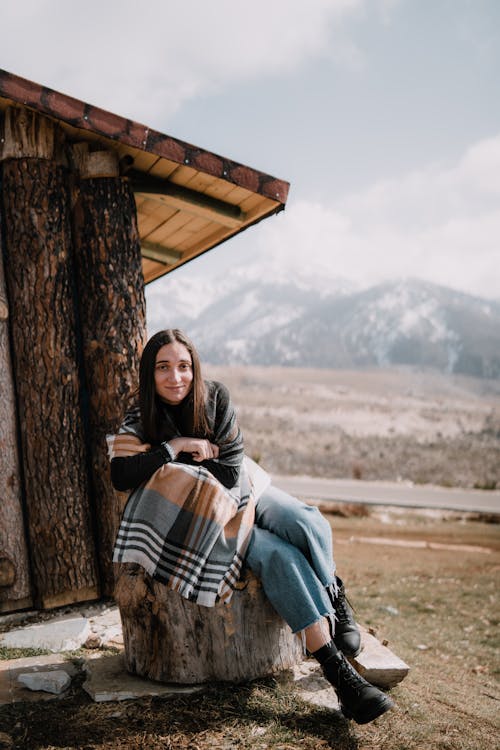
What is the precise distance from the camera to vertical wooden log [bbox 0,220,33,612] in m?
4.16

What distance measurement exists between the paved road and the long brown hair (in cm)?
1251

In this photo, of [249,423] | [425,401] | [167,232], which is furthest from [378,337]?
[167,232]

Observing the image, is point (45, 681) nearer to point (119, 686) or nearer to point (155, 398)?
point (119, 686)

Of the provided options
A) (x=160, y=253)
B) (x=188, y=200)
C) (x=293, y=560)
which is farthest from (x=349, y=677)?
(x=160, y=253)

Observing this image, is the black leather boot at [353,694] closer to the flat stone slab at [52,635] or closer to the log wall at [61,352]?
the flat stone slab at [52,635]

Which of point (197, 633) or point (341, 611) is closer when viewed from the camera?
point (197, 633)

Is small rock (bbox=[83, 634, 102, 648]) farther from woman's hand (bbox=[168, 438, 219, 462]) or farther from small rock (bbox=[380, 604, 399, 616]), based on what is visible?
small rock (bbox=[380, 604, 399, 616])

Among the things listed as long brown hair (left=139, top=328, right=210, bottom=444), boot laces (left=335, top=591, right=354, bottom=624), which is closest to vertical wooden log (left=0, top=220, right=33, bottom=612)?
long brown hair (left=139, top=328, right=210, bottom=444)

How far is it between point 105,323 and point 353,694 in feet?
9.70

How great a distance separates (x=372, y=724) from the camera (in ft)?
9.32

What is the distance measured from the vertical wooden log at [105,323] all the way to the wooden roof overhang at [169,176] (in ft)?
1.39

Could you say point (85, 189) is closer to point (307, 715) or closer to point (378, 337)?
point (307, 715)

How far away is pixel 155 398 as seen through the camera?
10.9 feet

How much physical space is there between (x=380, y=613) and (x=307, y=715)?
137 inches
